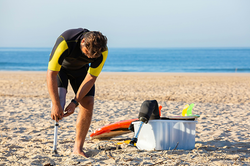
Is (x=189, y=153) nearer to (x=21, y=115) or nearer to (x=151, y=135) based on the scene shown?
(x=151, y=135)

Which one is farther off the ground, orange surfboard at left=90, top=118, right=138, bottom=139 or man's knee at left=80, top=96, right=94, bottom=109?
man's knee at left=80, top=96, right=94, bottom=109

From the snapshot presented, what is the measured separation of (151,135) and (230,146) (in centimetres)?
140

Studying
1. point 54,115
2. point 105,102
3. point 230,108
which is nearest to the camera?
point 54,115

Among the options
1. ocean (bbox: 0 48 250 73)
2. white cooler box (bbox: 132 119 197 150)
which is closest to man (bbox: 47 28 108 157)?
white cooler box (bbox: 132 119 197 150)

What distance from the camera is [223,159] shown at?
313 centimetres

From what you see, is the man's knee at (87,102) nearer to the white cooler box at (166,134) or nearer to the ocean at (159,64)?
the white cooler box at (166,134)

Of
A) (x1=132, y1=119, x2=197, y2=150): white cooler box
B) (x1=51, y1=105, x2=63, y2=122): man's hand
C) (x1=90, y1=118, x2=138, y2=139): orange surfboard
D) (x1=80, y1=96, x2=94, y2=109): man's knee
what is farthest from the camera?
(x1=90, y1=118, x2=138, y2=139): orange surfboard

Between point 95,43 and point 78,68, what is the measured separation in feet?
2.77

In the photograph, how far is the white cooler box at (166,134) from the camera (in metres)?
3.25

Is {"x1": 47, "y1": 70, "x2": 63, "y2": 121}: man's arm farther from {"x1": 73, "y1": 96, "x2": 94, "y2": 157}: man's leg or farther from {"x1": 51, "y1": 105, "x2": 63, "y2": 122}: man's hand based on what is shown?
{"x1": 73, "y1": 96, "x2": 94, "y2": 157}: man's leg

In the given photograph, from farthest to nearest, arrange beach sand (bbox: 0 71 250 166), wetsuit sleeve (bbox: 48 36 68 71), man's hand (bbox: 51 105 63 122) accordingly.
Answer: beach sand (bbox: 0 71 250 166), man's hand (bbox: 51 105 63 122), wetsuit sleeve (bbox: 48 36 68 71)

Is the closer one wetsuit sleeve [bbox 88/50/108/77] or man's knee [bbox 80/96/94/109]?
wetsuit sleeve [bbox 88/50/108/77]

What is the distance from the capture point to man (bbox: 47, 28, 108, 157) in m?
2.68

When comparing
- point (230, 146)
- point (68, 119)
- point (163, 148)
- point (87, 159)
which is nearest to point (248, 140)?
point (230, 146)
